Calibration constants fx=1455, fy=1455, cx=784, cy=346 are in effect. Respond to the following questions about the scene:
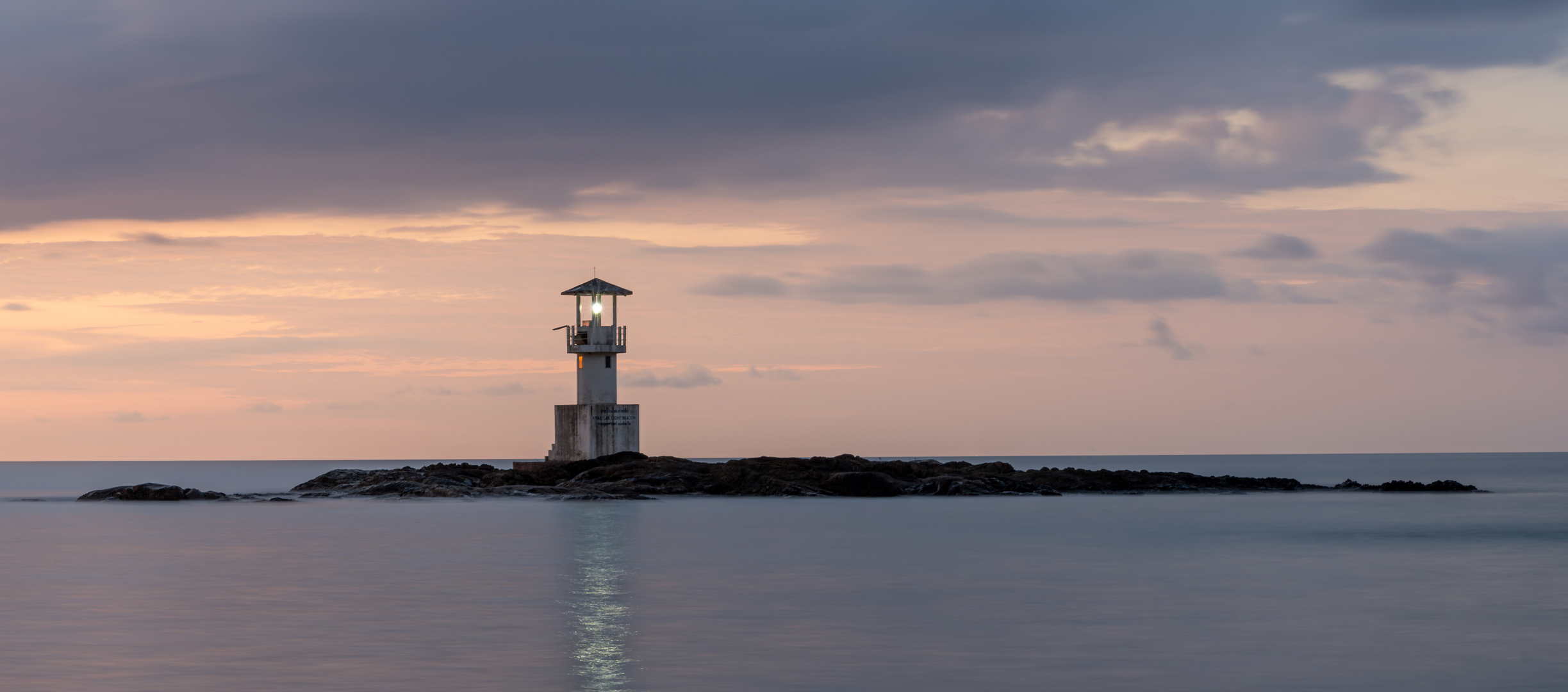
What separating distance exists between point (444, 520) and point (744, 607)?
2304cm

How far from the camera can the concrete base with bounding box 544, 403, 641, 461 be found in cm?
5456

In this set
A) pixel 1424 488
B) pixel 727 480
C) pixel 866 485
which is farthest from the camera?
pixel 1424 488

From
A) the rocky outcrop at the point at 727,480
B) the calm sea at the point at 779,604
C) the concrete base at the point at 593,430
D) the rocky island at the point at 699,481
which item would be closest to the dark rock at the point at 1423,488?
the rocky island at the point at 699,481

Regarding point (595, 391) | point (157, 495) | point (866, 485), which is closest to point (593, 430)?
point (595, 391)

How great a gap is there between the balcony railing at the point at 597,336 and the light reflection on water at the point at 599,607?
14.0 m

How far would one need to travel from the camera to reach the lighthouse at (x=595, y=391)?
54375mm

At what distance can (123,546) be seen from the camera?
34.6m

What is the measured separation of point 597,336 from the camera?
54.3 m

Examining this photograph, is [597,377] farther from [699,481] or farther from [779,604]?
[779,604]

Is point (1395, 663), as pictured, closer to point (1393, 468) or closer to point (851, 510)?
point (851, 510)

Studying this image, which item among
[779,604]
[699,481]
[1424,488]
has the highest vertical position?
[699,481]

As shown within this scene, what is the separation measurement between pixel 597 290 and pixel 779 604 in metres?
34.2

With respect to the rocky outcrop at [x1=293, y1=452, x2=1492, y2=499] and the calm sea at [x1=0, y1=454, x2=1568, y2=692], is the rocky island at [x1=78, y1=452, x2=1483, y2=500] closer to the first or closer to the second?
the rocky outcrop at [x1=293, y1=452, x2=1492, y2=499]

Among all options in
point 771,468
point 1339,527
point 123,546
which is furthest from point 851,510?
point 123,546
